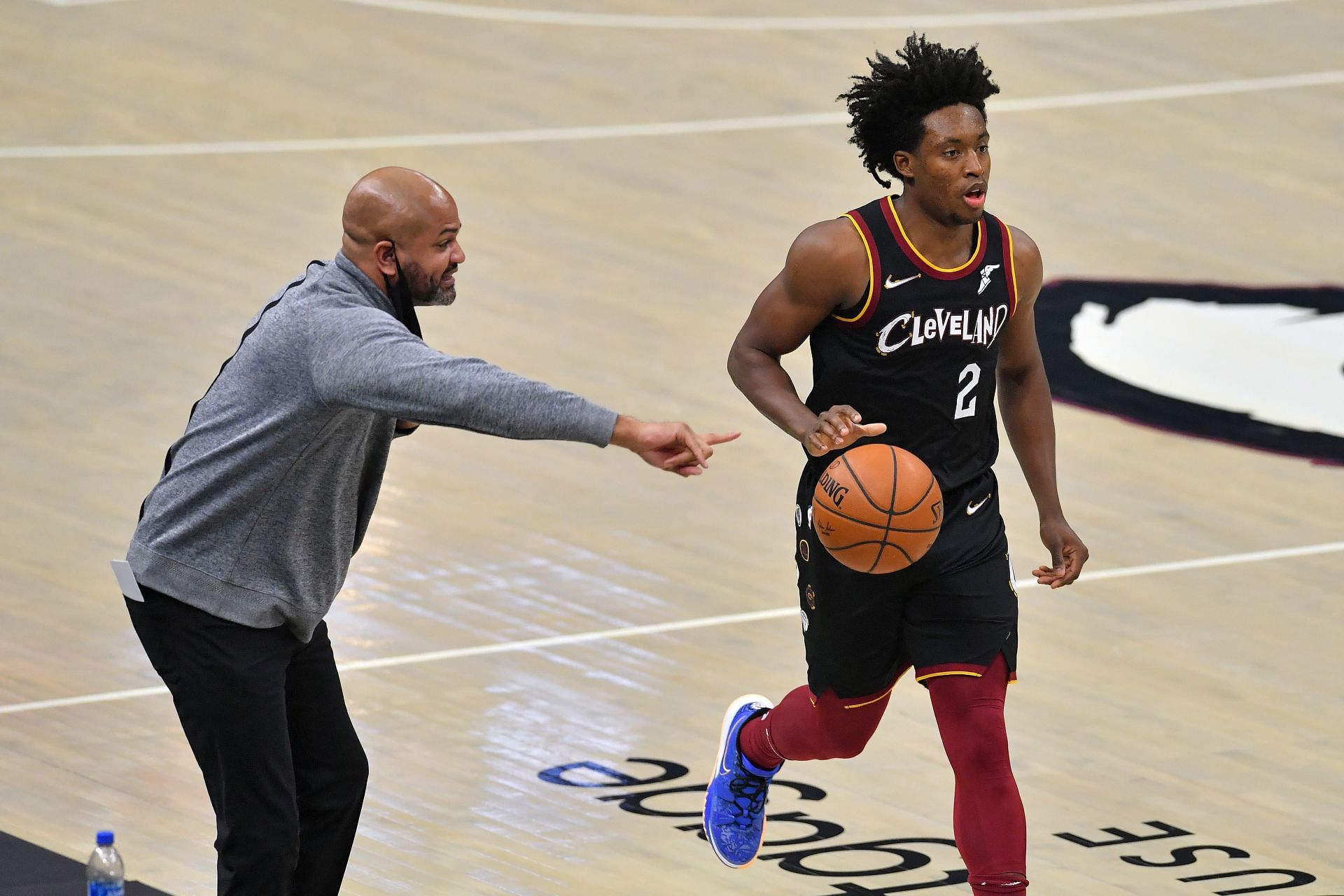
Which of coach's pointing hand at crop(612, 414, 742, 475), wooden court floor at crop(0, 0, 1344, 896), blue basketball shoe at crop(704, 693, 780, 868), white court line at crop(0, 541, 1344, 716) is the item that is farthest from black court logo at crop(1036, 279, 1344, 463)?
coach's pointing hand at crop(612, 414, 742, 475)

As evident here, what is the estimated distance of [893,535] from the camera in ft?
18.4

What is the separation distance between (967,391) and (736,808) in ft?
4.86

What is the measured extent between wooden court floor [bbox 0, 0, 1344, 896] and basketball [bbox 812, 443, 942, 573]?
124 centimetres

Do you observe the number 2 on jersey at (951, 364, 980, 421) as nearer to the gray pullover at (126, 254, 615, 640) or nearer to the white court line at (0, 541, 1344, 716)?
the gray pullover at (126, 254, 615, 640)

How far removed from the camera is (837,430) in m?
5.39

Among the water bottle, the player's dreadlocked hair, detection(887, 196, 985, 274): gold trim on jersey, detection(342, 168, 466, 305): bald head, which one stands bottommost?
the water bottle

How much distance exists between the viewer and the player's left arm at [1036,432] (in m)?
6.12

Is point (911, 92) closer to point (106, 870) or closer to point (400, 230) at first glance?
point (400, 230)

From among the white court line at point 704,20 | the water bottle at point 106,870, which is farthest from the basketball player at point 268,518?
the white court line at point 704,20

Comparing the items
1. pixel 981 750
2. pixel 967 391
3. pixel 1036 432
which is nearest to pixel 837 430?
pixel 967 391

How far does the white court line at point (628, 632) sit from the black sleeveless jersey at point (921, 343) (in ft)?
8.78

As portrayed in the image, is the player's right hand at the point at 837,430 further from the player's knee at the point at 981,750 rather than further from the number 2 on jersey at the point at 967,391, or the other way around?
the player's knee at the point at 981,750

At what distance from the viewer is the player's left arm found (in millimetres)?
6125

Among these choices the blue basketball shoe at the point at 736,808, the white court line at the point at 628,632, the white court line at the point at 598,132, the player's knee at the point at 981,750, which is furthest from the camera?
the white court line at the point at 598,132
